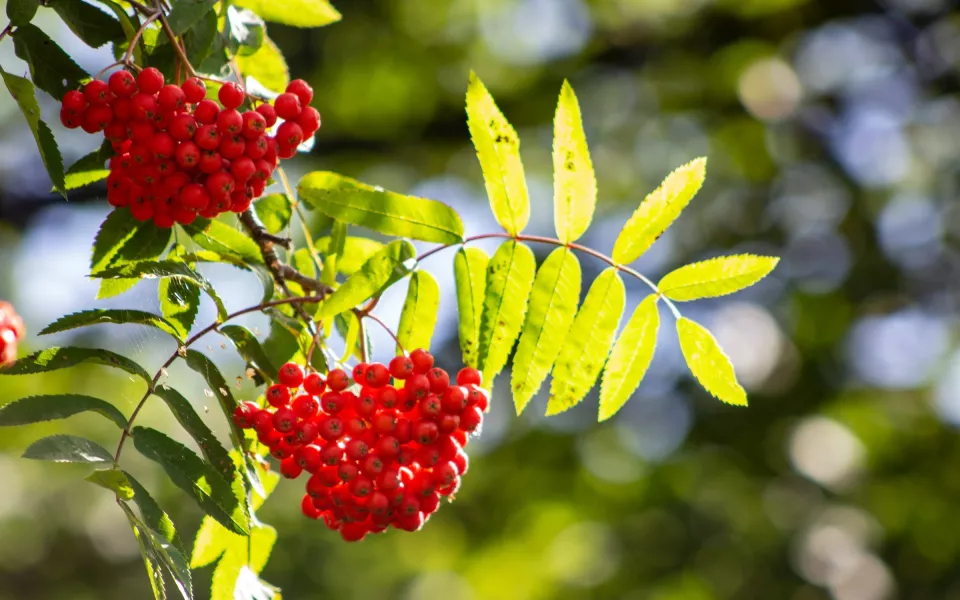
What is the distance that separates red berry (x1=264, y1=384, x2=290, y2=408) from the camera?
1958 mm

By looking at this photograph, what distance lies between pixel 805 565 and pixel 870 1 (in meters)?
5.83

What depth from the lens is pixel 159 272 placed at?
5.87 ft

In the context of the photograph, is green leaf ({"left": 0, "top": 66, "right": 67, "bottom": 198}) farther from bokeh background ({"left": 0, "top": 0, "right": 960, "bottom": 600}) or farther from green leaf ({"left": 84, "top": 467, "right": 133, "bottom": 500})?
bokeh background ({"left": 0, "top": 0, "right": 960, "bottom": 600})

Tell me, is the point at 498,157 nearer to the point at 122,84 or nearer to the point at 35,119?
the point at 122,84

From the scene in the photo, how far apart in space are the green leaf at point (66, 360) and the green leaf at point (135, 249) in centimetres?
32

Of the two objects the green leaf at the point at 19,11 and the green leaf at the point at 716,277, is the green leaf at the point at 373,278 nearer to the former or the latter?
the green leaf at the point at 716,277

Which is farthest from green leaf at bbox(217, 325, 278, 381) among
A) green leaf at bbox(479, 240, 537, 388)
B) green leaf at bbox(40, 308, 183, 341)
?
green leaf at bbox(479, 240, 537, 388)

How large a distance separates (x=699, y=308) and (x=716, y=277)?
727 cm

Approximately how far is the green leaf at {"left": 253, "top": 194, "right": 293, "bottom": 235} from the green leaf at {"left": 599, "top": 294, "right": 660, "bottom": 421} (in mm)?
914

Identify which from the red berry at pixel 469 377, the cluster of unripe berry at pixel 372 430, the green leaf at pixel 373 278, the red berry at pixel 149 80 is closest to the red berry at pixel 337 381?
the cluster of unripe berry at pixel 372 430

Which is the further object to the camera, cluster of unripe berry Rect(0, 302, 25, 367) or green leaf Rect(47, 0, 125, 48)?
cluster of unripe berry Rect(0, 302, 25, 367)

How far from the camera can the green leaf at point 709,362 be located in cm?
212

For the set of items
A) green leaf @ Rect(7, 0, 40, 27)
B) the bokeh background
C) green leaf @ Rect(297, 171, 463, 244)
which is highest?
green leaf @ Rect(7, 0, 40, 27)

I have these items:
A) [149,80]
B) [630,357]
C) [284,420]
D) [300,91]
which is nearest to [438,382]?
[284,420]
